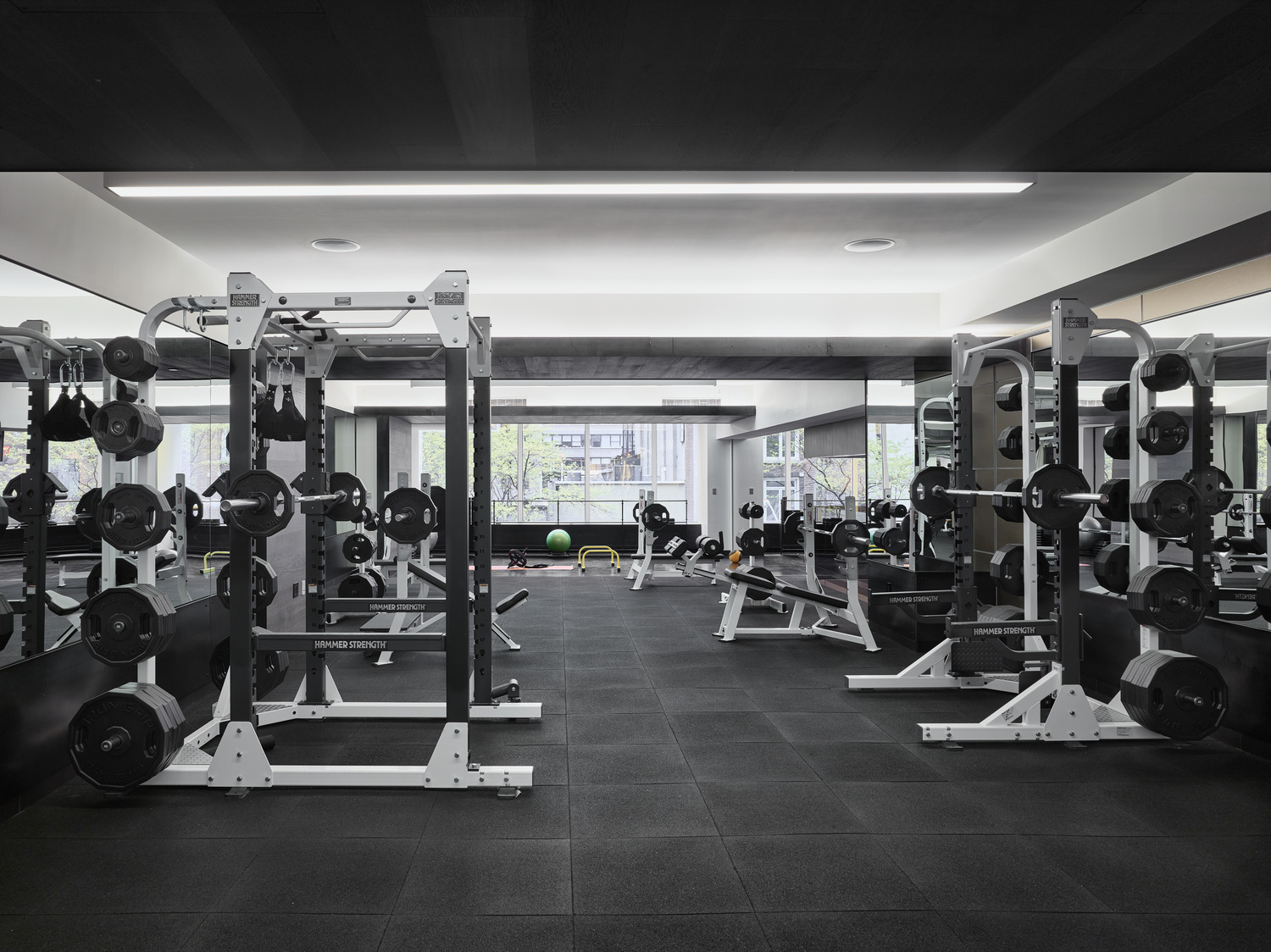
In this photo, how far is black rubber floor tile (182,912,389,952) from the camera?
1.94m

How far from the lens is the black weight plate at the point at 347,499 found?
13.4 ft

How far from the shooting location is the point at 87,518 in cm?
315

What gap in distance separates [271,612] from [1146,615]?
6129 mm

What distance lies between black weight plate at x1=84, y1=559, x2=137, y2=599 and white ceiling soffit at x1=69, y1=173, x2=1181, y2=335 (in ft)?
5.88

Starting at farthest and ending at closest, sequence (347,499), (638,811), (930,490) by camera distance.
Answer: (930,490) → (347,499) → (638,811)

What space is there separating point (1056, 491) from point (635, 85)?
8.47ft

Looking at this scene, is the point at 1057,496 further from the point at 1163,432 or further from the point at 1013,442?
the point at 1013,442

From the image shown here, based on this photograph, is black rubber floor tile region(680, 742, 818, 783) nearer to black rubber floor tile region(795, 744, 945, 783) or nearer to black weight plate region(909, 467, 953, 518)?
black rubber floor tile region(795, 744, 945, 783)

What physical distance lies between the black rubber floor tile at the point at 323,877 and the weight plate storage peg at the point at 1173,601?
3136mm

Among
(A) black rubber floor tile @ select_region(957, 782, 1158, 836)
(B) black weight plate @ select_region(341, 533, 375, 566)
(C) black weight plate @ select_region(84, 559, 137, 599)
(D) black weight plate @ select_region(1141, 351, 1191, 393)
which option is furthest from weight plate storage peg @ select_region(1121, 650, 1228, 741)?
(B) black weight plate @ select_region(341, 533, 375, 566)

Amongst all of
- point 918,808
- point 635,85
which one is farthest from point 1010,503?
point 635,85

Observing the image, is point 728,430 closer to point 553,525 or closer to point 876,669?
point 553,525

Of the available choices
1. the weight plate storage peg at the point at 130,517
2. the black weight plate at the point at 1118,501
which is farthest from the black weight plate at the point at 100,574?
the black weight plate at the point at 1118,501

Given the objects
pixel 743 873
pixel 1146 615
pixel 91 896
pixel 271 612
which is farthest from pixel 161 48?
pixel 271 612
